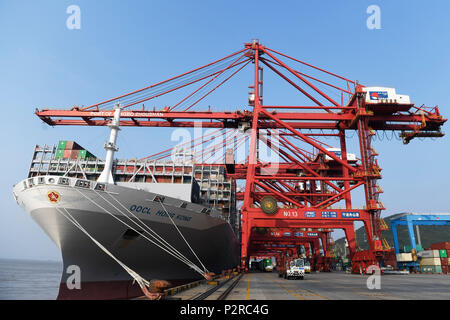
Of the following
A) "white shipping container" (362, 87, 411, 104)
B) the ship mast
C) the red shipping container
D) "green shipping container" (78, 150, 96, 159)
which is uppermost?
"white shipping container" (362, 87, 411, 104)

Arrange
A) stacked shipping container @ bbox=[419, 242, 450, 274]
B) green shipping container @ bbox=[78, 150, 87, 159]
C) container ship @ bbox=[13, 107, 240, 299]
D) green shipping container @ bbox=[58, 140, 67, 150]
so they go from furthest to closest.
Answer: stacked shipping container @ bbox=[419, 242, 450, 274], green shipping container @ bbox=[58, 140, 67, 150], green shipping container @ bbox=[78, 150, 87, 159], container ship @ bbox=[13, 107, 240, 299]

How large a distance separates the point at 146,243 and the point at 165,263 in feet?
7.62

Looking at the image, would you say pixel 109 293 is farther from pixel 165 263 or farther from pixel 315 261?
pixel 315 261

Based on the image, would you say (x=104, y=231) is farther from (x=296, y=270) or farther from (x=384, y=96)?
(x=384, y=96)

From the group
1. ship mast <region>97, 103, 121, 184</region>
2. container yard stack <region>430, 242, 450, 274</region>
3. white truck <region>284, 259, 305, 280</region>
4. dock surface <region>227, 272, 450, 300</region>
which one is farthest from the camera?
container yard stack <region>430, 242, 450, 274</region>

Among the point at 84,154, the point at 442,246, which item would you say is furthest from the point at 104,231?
the point at 442,246

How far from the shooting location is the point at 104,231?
14078 mm

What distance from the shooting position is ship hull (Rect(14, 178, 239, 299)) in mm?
13336

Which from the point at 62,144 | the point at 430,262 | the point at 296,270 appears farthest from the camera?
the point at 430,262

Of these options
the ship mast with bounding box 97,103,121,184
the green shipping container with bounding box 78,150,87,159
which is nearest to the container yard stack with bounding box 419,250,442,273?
the ship mast with bounding box 97,103,121,184

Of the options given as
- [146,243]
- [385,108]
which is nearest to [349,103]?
[385,108]

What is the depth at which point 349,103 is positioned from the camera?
28203 mm

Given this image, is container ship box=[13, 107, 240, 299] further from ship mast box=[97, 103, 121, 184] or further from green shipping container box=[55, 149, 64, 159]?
green shipping container box=[55, 149, 64, 159]

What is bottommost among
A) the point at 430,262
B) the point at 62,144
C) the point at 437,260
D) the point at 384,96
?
the point at 430,262
